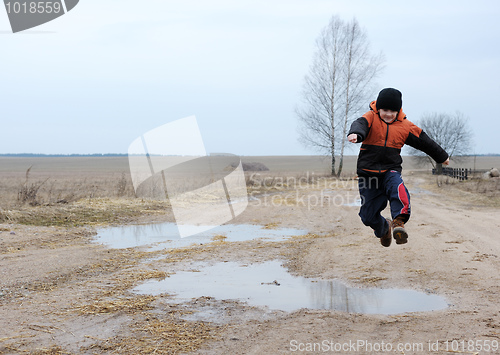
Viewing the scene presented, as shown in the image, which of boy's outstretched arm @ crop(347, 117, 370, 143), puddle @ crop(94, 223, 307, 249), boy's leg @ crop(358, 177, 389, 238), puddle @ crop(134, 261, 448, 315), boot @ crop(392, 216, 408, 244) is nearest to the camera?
boy's outstretched arm @ crop(347, 117, 370, 143)

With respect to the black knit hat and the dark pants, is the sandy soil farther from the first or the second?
the black knit hat

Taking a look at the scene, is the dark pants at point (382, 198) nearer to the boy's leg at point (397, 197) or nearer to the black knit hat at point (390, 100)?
the boy's leg at point (397, 197)

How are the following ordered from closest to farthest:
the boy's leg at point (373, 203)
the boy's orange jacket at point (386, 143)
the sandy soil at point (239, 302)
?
the sandy soil at point (239, 302) < the boy's orange jacket at point (386, 143) < the boy's leg at point (373, 203)

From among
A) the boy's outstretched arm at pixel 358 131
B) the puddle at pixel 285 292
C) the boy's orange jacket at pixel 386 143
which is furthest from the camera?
the boy's orange jacket at pixel 386 143

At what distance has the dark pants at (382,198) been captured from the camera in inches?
240

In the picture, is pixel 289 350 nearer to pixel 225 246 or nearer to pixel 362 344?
pixel 362 344

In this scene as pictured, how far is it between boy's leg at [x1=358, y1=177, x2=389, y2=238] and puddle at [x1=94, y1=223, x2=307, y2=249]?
4.49 metres

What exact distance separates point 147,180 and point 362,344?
20035 millimetres

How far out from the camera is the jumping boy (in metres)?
6.05

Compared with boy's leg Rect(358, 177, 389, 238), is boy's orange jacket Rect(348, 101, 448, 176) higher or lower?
higher

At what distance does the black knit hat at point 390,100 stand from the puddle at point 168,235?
5391 mm

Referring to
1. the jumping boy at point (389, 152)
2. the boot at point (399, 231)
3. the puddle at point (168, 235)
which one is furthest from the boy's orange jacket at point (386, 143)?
the puddle at point (168, 235)

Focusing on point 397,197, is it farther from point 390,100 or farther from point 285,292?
point 285,292

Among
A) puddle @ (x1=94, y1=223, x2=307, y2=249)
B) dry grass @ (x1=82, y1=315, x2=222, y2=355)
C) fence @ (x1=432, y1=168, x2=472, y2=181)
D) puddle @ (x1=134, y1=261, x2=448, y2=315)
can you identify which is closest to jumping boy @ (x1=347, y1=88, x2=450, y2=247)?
puddle @ (x1=134, y1=261, x2=448, y2=315)
